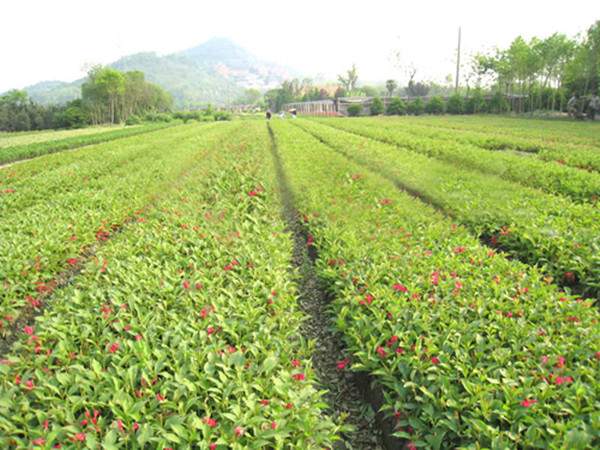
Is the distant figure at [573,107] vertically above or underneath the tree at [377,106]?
underneath

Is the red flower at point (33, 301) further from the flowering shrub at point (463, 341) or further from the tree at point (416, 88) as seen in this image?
the tree at point (416, 88)

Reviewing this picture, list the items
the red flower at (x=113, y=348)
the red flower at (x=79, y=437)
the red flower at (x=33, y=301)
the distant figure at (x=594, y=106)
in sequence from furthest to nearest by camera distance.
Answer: the distant figure at (x=594, y=106), the red flower at (x=33, y=301), the red flower at (x=113, y=348), the red flower at (x=79, y=437)

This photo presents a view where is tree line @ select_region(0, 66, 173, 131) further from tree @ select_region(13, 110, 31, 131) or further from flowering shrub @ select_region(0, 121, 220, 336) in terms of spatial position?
flowering shrub @ select_region(0, 121, 220, 336)

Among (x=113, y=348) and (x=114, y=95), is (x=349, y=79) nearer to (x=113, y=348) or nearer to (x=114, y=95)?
(x=114, y=95)

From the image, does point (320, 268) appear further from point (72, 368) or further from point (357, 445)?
point (72, 368)

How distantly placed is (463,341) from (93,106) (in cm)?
9504

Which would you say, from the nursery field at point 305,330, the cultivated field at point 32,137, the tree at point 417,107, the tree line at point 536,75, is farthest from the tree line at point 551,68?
the cultivated field at point 32,137

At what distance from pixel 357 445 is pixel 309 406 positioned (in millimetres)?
891

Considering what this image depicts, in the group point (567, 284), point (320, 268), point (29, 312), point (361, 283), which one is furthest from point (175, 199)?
point (567, 284)

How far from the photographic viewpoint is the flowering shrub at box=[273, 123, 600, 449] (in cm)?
255

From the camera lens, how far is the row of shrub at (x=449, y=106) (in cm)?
5717

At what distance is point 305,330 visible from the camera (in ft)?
16.0

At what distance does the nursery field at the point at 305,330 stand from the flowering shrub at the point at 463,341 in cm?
2

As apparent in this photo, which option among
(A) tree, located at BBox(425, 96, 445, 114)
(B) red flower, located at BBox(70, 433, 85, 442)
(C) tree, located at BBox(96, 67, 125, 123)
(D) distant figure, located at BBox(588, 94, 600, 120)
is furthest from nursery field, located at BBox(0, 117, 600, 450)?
(C) tree, located at BBox(96, 67, 125, 123)
